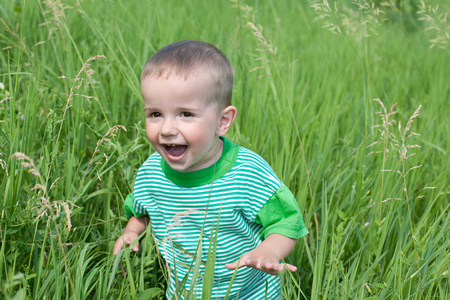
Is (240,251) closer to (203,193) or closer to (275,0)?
(203,193)

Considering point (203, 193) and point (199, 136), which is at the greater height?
point (199, 136)

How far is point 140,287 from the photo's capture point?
1.61m

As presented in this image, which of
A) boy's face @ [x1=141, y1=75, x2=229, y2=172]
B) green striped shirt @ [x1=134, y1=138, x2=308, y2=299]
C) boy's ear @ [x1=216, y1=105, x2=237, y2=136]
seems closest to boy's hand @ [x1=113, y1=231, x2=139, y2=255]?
green striped shirt @ [x1=134, y1=138, x2=308, y2=299]

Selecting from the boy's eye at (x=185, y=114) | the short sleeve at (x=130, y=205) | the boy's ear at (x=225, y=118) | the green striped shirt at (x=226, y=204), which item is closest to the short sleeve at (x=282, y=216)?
the green striped shirt at (x=226, y=204)

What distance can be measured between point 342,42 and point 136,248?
3048 millimetres

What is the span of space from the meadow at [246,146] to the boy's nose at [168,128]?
222 mm

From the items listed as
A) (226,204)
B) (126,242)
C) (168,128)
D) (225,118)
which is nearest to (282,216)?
(226,204)

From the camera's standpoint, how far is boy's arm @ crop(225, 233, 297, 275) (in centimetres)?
144

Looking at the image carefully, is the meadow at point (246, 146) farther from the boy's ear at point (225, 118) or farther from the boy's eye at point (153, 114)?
the boy's ear at point (225, 118)

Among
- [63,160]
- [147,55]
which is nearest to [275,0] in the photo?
[147,55]

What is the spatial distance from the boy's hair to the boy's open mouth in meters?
0.19

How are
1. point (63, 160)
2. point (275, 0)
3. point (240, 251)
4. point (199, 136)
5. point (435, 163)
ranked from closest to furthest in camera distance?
point (199, 136) → point (240, 251) → point (63, 160) → point (435, 163) → point (275, 0)

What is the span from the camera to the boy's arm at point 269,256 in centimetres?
144

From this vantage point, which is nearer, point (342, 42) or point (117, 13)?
point (117, 13)
